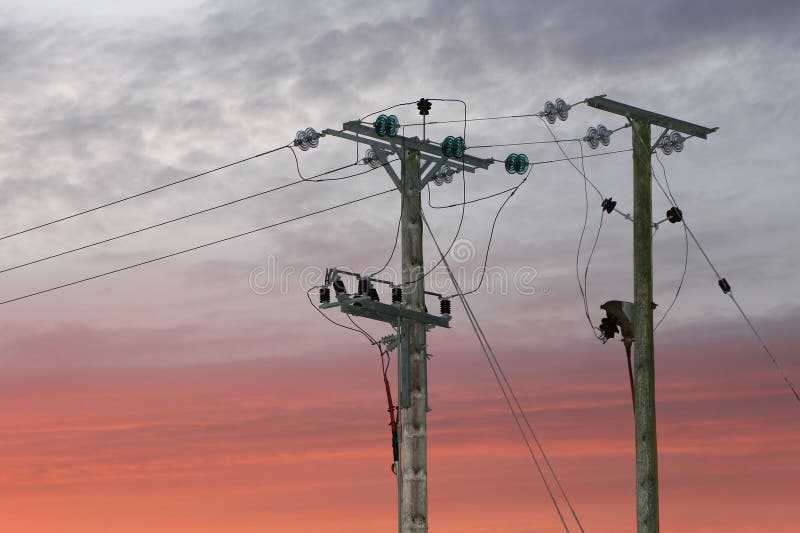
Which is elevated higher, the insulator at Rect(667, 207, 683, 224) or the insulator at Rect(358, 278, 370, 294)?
the insulator at Rect(667, 207, 683, 224)

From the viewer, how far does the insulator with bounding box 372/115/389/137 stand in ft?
98.8

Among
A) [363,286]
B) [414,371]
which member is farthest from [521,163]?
[414,371]

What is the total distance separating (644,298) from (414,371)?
4716mm

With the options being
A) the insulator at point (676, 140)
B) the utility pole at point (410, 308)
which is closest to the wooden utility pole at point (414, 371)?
the utility pole at point (410, 308)

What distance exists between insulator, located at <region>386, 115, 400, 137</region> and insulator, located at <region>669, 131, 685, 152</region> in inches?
219

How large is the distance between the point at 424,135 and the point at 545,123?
266 cm

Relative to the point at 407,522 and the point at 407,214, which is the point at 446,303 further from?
the point at 407,522

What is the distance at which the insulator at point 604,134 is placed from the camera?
104ft

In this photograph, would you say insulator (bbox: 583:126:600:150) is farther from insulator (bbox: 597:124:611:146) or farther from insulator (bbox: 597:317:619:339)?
insulator (bbox: 597:317:619:339)

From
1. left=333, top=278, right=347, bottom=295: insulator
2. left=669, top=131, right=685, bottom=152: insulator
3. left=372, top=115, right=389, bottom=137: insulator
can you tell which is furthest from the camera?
left=669, top=131, right=685, bottom=152: insulator

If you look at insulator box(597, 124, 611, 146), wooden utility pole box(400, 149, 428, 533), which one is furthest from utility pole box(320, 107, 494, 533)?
insulator box(597, 124, 611, 146)

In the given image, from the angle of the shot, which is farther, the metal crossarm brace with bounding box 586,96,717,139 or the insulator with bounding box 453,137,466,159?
the insulator with bounding box 453,137,466,159

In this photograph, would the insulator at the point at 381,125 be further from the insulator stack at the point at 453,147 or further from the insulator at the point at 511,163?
the insulator at the point at 511,163

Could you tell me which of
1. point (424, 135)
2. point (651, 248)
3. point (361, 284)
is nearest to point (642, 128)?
point (651, 248)
